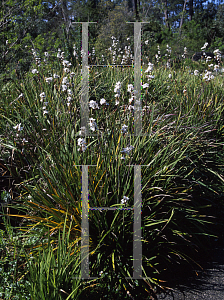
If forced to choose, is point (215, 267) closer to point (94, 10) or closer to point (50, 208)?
point (50, 208)

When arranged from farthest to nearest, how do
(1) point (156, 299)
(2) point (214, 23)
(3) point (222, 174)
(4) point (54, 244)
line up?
(2) point (214, 23) → (3) point (222, 174) → (4) point (54, 244) → (1) point (156, 299)

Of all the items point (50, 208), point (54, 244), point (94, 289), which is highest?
point (50, 208)

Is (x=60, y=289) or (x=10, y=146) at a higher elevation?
(x=10, y=146)

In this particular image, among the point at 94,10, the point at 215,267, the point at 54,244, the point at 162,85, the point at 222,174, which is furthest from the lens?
the point at 94,10

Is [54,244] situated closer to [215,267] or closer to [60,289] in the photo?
[60,289]

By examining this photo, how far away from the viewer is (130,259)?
7.37 ft

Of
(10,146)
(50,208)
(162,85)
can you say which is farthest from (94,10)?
(50,208)

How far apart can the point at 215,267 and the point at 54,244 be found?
1599 millimetres

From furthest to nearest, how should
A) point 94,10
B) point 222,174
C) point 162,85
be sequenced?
point 94,10, point 162,85, point 222,174

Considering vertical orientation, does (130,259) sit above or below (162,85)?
below

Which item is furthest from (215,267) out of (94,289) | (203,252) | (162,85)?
(162,85)

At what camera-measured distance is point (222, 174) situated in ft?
11.4

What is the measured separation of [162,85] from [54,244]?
3.71 metres

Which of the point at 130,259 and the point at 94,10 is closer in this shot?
the point at 130,259
